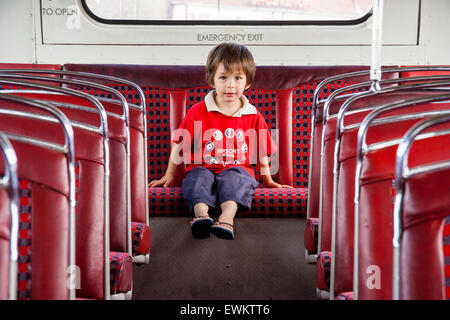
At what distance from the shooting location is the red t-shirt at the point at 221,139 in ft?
8.36

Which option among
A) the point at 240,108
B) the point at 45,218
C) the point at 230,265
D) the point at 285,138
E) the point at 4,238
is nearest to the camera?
the point at 4,238

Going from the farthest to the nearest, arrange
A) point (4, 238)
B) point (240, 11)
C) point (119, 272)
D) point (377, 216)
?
point (240, 11)
point (119, 272)
point (377, 216)
point (4, 238)

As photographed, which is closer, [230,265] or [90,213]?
[90,213]

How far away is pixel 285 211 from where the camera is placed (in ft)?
7.95

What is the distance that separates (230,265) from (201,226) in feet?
0.86

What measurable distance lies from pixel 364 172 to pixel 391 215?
4.6 inches

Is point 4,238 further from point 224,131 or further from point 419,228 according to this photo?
point 224,131

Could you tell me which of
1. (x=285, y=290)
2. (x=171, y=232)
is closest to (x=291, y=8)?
(x=171, y=232)

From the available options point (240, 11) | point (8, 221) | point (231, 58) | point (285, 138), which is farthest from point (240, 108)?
point (8, 221)

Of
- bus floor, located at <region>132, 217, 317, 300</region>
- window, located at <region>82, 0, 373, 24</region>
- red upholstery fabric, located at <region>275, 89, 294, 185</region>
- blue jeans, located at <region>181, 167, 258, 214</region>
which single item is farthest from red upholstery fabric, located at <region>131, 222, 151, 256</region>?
window, located at <region>82, 0, 373, 24</region>

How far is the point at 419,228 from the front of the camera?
797mm

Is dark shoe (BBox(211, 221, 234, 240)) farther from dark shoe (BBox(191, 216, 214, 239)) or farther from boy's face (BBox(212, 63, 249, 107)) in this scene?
boy's face (BBox(212, 63, 249, 107))

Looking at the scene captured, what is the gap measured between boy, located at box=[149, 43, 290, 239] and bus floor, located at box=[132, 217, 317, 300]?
252mm

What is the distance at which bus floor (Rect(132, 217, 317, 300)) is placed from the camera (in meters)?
1.93
